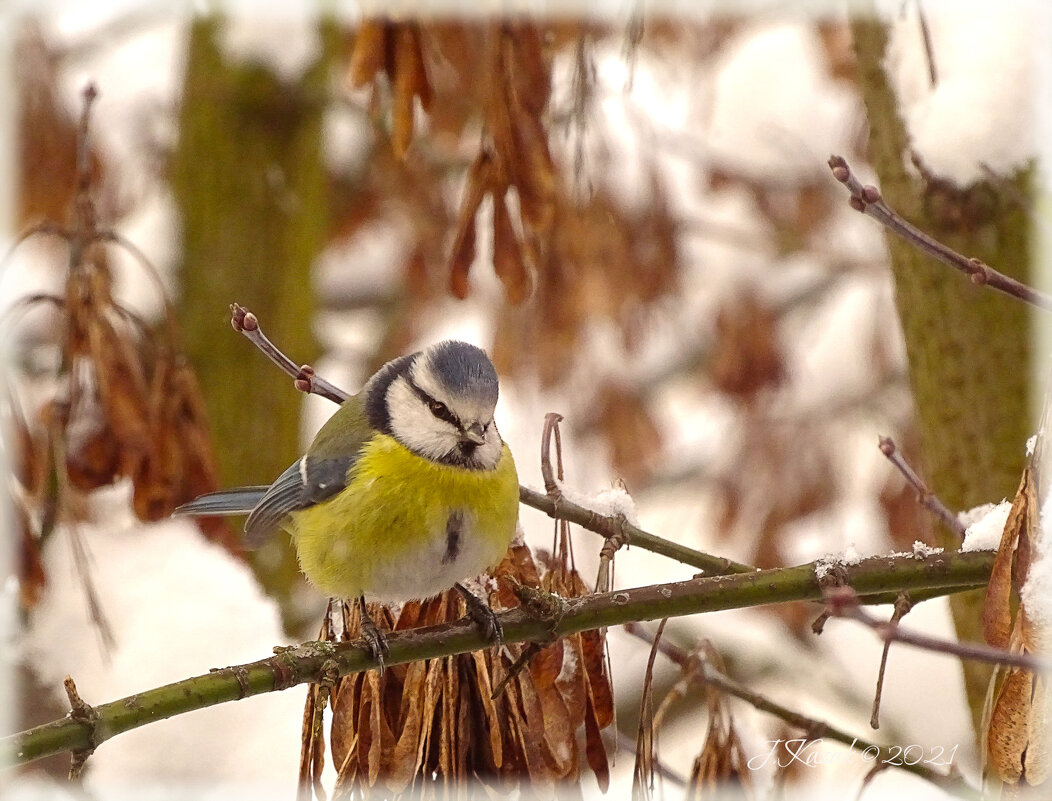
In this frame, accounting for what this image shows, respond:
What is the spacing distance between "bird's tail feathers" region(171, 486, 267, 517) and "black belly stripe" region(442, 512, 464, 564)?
0.48 meters

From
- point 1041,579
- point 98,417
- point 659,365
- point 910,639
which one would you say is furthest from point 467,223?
point 659,365

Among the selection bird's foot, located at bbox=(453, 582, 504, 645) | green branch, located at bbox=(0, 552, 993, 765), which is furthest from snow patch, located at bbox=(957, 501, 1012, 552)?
bird's foot, located at bbox=(453, 582, 504, 645)

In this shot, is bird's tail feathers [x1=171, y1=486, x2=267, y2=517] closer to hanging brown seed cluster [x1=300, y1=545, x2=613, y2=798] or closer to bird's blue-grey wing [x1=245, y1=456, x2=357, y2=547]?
bird's blue-grey wing [x1=245, y1=456, x2=357, y2=547]

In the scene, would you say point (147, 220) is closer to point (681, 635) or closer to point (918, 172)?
point (681, 635)

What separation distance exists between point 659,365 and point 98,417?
2879mm

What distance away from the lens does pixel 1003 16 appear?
2180mm

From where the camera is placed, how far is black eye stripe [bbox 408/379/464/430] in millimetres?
1803

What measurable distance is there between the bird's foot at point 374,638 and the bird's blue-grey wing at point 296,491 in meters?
0.29

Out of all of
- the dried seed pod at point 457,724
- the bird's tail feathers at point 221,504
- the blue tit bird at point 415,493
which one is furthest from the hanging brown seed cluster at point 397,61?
the dried seed pod at point 457,724

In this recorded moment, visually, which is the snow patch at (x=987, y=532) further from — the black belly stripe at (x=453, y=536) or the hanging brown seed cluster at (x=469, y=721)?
the black belly stripe at (x=453, y=536)

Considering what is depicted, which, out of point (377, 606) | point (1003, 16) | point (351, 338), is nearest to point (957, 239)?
point (1003, 16)

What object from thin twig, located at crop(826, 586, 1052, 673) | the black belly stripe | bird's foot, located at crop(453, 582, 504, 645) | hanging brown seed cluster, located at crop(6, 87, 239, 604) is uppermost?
hanging brown seed cluster, located at crop(6, 87, 239, 604)

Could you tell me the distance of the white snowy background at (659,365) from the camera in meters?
2.17

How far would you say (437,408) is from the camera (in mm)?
1836
